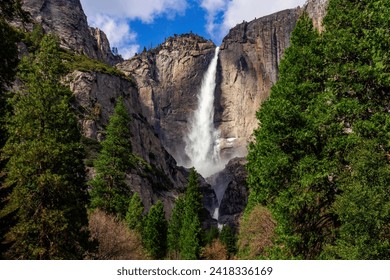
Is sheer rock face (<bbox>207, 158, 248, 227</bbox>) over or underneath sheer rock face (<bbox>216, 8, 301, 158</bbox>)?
underneath

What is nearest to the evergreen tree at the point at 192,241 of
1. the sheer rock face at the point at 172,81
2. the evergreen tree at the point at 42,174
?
the evergreen tree at the point at 42,174

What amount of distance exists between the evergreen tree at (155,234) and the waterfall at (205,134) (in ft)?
277

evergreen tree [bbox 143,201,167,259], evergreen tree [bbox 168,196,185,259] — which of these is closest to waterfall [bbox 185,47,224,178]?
evergreen tree [bbox 168,196,185,259]

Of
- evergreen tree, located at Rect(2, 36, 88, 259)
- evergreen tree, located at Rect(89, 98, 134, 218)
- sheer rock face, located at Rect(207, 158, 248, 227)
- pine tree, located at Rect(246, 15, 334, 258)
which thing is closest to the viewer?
pine tree, located at Rect(246, 15, 334, 258)

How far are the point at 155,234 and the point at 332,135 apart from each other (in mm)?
42464

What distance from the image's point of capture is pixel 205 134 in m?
149

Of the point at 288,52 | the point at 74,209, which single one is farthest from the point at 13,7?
the point at 288,52

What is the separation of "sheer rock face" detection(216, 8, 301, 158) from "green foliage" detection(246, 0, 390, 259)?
12355cm

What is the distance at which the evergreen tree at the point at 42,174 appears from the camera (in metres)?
16.4

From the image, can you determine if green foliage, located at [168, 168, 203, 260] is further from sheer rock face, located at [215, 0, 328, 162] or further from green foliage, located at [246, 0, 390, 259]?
sheer rock face, located at [215, 0, 328, 162]

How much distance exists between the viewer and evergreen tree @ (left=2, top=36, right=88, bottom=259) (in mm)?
16375

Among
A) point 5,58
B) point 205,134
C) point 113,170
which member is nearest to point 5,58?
point 5,58

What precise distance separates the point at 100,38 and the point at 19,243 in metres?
181
